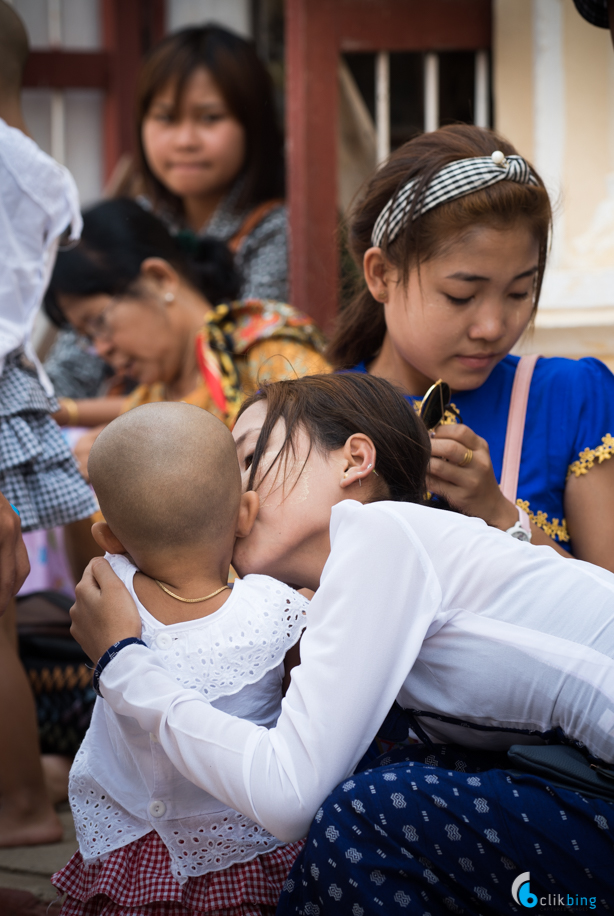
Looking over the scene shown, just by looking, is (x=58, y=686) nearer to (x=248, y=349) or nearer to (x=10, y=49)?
(x=248, y=349)

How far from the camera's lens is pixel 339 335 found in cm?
218

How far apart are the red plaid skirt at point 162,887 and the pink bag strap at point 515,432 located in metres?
0.84

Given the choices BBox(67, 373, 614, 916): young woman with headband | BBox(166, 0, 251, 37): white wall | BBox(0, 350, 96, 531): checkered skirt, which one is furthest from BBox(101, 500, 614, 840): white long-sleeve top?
BBox(166, 0, 251, 37): white wall

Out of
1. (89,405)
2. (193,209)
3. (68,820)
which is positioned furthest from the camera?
(193,209)

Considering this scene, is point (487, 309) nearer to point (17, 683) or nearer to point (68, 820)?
point (17, 683)


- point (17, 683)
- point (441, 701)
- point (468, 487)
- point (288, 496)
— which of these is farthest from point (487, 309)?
point (17, 683)

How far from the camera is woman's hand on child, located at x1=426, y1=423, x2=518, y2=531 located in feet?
5.28

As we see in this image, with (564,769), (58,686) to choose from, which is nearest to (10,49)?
(58,686)

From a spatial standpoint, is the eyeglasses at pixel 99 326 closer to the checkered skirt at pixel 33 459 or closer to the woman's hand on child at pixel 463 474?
the checkered skirt at pixel 33 459

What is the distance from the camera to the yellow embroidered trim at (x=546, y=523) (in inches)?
71.3

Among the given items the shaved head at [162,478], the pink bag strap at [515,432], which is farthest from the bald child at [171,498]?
the pink bag strap at [515,432]

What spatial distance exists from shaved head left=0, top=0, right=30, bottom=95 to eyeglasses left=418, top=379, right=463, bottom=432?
4.43ft

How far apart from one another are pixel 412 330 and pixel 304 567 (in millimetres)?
618

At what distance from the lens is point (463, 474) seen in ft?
5.28
